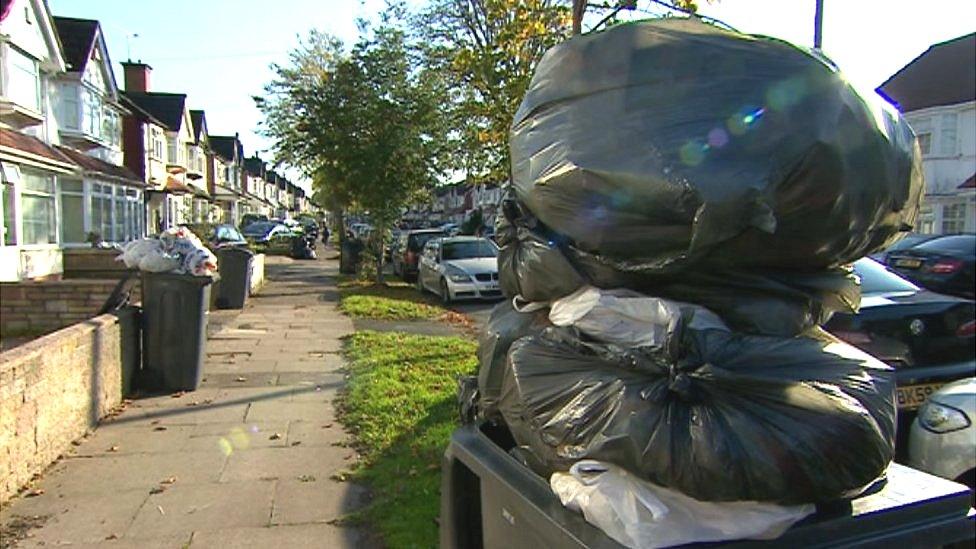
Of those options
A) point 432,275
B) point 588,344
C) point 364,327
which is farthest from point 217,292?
point 588,344

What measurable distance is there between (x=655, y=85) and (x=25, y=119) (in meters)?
21.9

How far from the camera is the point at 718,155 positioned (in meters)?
1.77

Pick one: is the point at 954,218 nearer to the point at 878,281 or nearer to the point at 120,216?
the point at 878,281

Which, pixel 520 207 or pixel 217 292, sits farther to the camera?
pixel 217 292

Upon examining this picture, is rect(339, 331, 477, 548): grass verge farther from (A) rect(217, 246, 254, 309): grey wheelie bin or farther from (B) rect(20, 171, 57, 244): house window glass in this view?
(B) rect(20, 171, 57, 244): house window glass

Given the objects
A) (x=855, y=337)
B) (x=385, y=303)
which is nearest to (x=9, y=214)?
(x=385, y=303)

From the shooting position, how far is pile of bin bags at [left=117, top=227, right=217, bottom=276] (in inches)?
258

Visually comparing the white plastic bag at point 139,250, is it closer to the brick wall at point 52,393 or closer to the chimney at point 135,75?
the brick wall at point 52,393

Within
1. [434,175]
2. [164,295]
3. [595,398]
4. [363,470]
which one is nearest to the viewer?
[595,398]

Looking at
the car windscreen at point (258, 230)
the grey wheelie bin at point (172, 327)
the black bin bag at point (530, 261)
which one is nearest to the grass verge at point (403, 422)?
the grey wheelie bin at point (172, 327)

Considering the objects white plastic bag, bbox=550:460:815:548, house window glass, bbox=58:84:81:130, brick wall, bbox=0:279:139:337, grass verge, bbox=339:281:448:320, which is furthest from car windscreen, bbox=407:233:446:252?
white plastic bag, bbox=550:460:815:548

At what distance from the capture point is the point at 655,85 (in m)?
1.93

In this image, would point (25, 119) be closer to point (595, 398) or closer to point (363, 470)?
point (363, 470)

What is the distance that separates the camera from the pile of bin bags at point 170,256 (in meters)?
6.56
